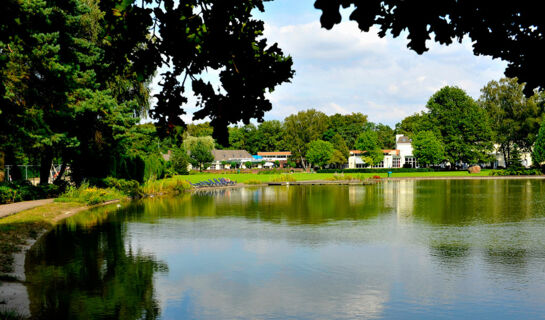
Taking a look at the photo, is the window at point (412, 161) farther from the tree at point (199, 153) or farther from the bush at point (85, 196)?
the bush at point (85, 196)

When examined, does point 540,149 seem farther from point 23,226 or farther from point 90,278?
point 90,278

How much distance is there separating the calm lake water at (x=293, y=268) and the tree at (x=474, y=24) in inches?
184

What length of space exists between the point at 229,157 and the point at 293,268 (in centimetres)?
11104

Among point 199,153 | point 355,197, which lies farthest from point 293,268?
point 199,153

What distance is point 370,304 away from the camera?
27.0 feet

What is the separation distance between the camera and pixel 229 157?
121250 millimetres

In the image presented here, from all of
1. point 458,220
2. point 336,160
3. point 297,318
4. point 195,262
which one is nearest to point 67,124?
point 195,262

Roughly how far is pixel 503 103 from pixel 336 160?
31.9m

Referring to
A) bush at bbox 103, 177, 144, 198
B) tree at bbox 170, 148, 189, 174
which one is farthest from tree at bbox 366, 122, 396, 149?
bush at bbox 103, 177, 144, 198

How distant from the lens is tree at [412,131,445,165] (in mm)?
75938

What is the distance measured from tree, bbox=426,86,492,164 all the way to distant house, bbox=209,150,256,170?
50.9m

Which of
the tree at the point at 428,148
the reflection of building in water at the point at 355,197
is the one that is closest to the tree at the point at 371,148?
the tree at the point at 428,148

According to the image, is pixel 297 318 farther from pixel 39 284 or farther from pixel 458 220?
pixel 458 220

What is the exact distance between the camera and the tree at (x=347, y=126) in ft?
378
